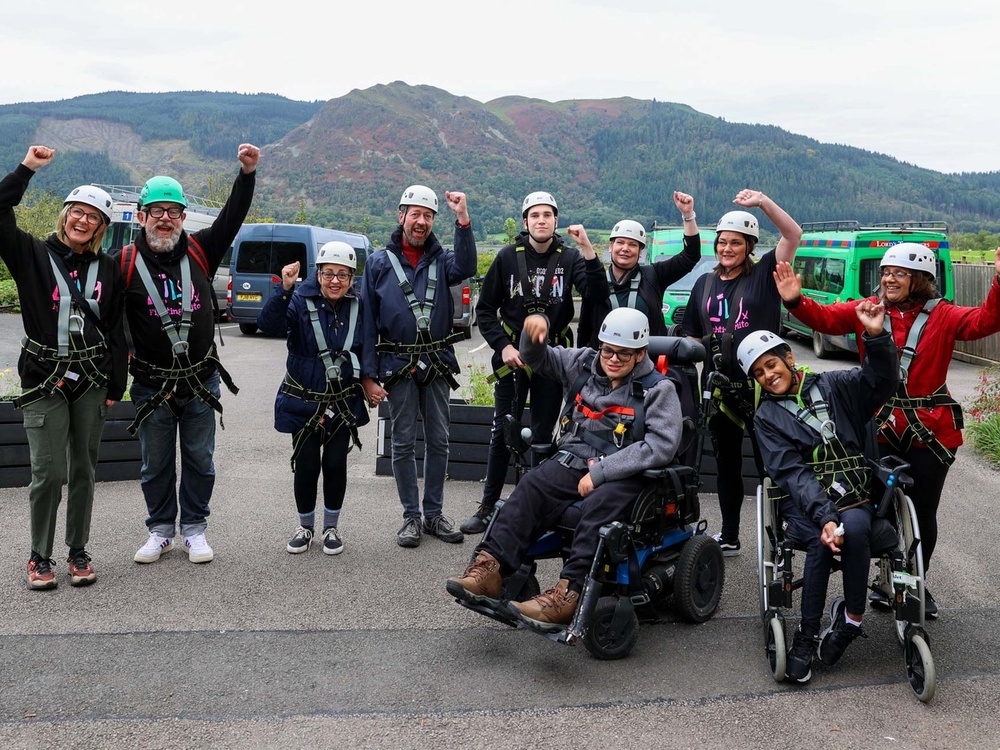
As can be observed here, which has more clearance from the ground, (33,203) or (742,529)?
(33,203)

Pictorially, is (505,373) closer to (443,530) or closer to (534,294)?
(534,294)

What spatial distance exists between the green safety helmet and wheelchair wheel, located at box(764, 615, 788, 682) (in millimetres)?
4045

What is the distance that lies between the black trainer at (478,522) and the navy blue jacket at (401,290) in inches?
48.6

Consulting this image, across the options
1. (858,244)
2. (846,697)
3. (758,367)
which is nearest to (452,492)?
(758,367)

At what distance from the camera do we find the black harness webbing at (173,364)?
18.5 ft

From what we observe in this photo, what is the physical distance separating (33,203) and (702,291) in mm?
43759

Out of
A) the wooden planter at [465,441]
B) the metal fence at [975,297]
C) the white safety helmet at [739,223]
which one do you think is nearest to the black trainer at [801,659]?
the white safety helmet at [739,223]

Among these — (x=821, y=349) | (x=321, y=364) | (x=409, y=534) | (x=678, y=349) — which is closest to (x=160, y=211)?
(x=321, y=364)

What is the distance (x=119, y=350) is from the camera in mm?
5613

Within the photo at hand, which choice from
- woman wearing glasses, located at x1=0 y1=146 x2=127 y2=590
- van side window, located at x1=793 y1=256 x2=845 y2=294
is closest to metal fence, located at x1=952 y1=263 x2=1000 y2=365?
van side window, located at x1=793 y1=256 x2=845 y2=294

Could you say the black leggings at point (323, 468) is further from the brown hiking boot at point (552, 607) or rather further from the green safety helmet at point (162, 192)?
the brown hiking boot at point (552, 607)

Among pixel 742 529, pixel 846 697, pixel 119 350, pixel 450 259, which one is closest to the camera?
pixel 846 697

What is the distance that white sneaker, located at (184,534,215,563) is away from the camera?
20.0 ft

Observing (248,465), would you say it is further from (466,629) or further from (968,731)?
(968,731)
